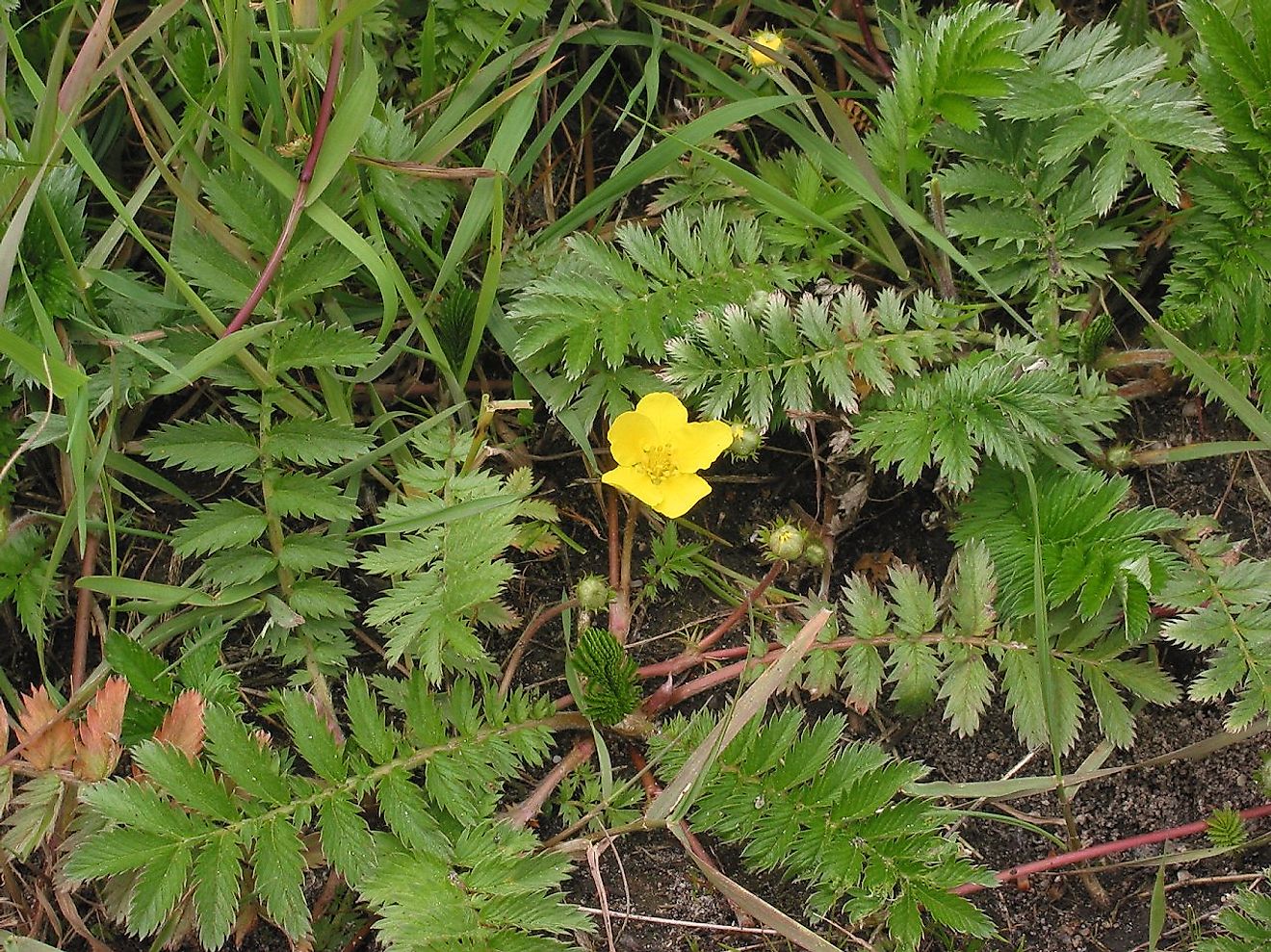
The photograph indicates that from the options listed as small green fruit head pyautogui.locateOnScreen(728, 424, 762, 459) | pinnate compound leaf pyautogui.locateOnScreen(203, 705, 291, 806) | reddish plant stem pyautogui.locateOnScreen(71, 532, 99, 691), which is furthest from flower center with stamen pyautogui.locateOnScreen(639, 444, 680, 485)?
reddish plant stem pyautogui.locateOnScreen(71, 532, 99, 691)

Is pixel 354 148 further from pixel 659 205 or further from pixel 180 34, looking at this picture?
pixel 659 205

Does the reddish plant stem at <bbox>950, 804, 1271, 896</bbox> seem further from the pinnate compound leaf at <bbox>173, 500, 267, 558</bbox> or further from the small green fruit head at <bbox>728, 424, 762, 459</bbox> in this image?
the pinnate compound leaf at <bbox>173, 500, 267, 558</bbox>

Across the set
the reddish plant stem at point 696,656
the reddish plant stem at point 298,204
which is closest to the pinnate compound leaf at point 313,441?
the reddish plant stem at point 298,204

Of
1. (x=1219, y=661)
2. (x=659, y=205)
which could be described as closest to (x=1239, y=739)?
(x=1219, y=661)

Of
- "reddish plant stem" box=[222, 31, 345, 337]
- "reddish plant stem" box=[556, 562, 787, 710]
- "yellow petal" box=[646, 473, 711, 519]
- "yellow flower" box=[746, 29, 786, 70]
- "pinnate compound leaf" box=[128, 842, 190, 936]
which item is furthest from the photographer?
"yellow flower" box=[746, 29, 786, 70]

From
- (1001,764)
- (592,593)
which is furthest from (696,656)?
(1001,764)

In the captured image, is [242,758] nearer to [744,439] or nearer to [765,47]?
[744,439]

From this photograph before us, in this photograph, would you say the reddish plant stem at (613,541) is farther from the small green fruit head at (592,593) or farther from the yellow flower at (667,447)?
the yellow flower at (667,447)
